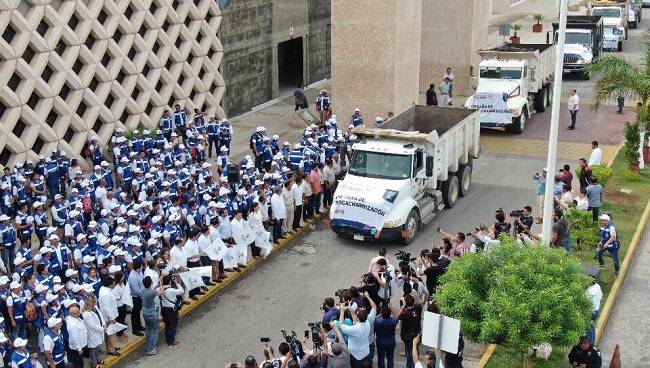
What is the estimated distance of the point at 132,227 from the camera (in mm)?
17344

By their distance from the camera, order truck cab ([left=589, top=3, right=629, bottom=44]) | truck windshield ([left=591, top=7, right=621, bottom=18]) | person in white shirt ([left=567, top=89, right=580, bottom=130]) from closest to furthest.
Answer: person in white shirt ([left=567, top=89, right=580, bottom=130]), truck cab ([left=589, top=3, right=629, bottom=44]), truck windshield ([left=591, top=7, right=621, bottom=18])

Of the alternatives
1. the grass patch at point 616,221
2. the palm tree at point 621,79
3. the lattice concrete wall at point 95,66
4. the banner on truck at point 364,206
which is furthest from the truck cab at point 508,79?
the banner on truck at point 364,206

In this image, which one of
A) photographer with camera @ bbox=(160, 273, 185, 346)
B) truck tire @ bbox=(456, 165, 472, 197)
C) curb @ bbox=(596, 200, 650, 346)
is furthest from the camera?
truck tire @ bbox=(456, 165, 472, 197)

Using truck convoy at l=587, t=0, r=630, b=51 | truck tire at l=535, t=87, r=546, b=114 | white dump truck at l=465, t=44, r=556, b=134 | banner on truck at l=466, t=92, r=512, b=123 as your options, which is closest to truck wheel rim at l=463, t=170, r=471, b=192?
white dump truck at l=465, t=44, r=556, b=134

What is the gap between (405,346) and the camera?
15.0 m

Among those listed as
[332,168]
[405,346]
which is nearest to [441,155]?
[332,168]

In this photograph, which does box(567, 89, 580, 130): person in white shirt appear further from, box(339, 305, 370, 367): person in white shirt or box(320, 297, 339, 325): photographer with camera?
box(339, 305, 370, 367): person in white shirt

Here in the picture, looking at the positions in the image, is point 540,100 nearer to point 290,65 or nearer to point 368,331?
point 290,65

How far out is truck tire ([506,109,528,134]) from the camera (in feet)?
101

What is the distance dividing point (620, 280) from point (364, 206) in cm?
558

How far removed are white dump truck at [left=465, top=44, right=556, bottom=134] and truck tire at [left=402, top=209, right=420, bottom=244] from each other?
983 cm

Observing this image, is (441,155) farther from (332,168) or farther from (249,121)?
(249,121)

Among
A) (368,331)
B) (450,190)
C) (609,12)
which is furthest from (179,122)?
(609,12)

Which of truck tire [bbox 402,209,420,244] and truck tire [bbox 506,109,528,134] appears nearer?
truck tire [bbox 402,209,420,244]
